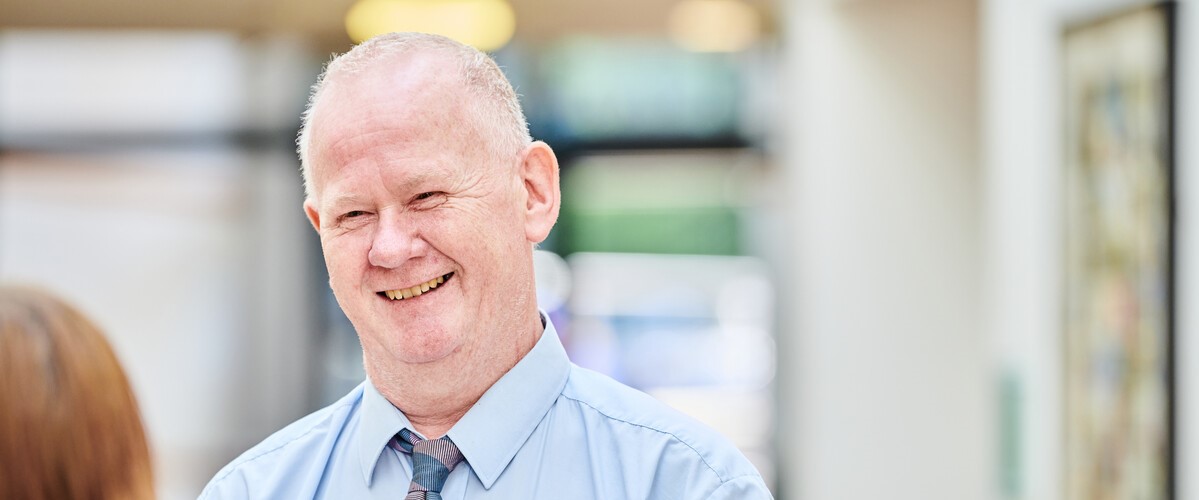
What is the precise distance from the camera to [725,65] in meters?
5.77

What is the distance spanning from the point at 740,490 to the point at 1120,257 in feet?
7.21

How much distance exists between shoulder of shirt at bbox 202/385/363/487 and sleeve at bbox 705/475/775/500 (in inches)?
12.1

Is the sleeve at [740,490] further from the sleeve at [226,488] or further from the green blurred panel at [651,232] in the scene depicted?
the green blurred panel at [651,232]

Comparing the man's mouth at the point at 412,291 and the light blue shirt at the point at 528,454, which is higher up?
the man's mouth at the point at 412,291

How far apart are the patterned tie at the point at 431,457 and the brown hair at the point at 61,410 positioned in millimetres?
384

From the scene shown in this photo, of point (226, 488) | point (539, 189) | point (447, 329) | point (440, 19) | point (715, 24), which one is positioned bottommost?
point (226, 488)

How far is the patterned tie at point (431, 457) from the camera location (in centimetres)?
101

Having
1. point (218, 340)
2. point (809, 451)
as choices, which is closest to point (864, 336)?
point (809, 451)

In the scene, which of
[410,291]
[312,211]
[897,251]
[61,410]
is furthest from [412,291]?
[897,251]

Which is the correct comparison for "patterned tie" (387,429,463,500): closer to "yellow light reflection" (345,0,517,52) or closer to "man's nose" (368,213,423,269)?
"man's nose" (368,213,423,269)

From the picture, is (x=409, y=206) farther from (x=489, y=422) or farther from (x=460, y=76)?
(x=489, y=422)

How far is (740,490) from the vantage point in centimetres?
101

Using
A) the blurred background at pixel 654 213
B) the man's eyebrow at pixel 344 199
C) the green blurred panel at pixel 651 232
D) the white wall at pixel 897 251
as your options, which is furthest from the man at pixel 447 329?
the green blurred panel at pixel 651 232

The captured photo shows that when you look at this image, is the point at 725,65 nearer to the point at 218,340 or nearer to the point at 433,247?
the point at 218,340
